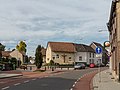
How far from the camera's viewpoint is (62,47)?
10438cm

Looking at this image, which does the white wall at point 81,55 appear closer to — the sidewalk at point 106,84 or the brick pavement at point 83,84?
the brick pavement at point 83,84

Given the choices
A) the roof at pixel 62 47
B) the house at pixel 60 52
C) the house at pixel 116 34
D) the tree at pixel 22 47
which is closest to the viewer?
the house at pixel 116 34

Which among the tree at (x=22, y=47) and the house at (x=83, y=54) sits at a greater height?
the tree at (x=22, y=47)

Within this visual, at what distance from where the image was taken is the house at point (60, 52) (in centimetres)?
10075

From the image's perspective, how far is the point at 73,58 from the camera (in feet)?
343

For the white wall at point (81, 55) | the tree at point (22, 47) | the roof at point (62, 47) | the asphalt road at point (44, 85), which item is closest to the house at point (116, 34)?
the asphalt road at point (44, 85)

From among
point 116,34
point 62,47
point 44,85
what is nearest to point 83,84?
point 44,85

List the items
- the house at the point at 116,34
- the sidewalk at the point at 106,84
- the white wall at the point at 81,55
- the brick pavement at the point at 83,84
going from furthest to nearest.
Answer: the white wall at the point at 81,55 → the house at the point at 116,34 → the brick pavement at the point at 83,84 → the sidewalk at the point at 106,84

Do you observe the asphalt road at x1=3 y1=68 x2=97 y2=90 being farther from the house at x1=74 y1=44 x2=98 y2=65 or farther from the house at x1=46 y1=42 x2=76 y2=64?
the house at x1=74 y1=44 x2=98 y2=65

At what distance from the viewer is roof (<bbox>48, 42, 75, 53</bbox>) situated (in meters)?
102

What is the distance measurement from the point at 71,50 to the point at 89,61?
12695 mm

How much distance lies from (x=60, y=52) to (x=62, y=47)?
122 inches

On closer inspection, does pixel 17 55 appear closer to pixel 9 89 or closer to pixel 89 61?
pixel 89 61

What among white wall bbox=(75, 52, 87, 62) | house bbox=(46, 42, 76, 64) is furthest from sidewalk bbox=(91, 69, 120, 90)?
white wall bbox=(75, 52, 87, 62)
